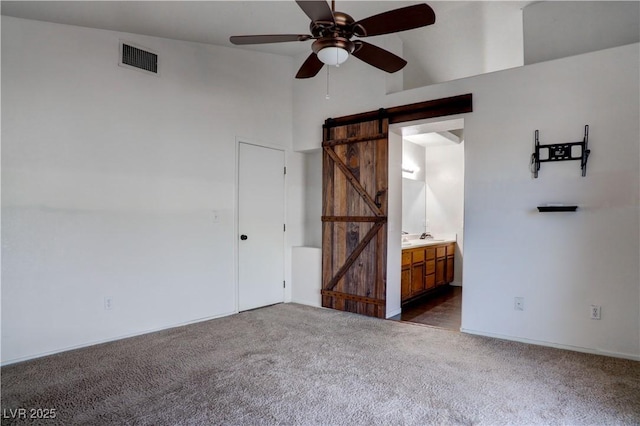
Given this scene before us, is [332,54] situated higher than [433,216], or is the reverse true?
[332,54]

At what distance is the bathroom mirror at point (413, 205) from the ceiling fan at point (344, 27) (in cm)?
388

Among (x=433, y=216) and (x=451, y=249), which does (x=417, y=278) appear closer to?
(x=451, y=249)

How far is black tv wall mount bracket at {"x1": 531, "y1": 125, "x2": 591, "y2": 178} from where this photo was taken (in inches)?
119

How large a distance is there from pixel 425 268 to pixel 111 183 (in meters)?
4.12

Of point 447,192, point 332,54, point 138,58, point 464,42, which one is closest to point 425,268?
point 447,192

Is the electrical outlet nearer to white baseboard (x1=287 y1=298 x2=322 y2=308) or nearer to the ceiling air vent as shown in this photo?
white baseboard (x1=287 y1=298 x2=322 y2=308)

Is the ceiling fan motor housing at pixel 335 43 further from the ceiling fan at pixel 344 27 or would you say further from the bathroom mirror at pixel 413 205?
the bathroom mirror at pixel 413 205

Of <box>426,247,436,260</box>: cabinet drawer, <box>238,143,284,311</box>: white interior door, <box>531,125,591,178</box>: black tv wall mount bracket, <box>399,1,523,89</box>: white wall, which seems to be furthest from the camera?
<box>426,247,436,260</box>: cabinet drawer

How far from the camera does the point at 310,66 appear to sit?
9.22ft

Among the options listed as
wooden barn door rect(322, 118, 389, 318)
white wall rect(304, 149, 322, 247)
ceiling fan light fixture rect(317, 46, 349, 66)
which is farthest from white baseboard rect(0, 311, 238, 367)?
ceiling fan light fixture rect(317, 46, 349, 66)

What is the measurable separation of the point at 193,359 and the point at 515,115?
142 inches

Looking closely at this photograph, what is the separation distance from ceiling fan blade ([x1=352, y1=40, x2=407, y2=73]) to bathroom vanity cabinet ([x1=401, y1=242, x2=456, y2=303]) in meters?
2.60

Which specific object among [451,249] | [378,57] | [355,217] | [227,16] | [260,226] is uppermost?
[227,16]

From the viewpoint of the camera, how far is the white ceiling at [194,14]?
9.37 ft
